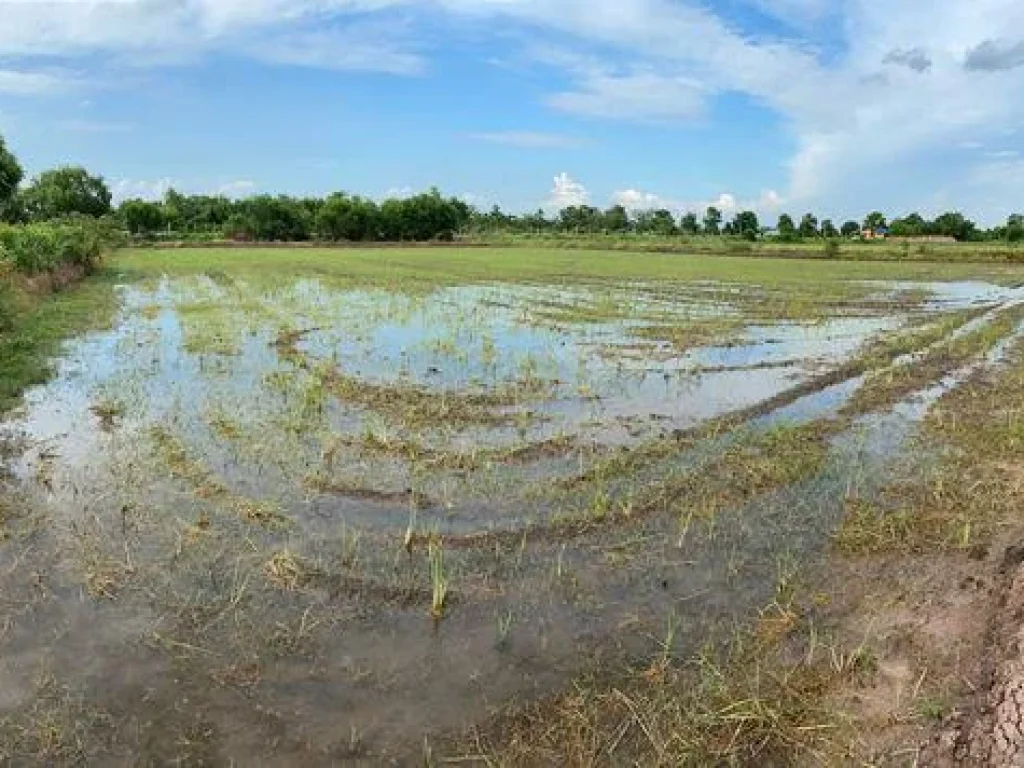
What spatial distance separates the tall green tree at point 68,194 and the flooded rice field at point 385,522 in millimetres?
68586

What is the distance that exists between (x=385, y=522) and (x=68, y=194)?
274 feet

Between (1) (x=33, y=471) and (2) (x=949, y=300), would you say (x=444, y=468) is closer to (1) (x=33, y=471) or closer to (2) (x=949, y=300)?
(1) (x=33, y=471)

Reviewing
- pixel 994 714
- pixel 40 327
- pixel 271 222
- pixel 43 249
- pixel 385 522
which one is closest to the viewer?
pixel 994 714

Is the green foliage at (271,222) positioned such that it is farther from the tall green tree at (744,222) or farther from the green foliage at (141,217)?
the tall green tree at (744,222)

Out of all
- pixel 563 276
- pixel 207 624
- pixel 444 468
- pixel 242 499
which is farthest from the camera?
pixel 563 276

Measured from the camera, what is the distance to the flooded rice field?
4.81 meters

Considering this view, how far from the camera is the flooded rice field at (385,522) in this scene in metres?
4.81

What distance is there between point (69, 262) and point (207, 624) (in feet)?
86.7

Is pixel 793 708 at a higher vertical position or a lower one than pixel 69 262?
lower

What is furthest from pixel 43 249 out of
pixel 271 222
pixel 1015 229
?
pixel 1015 229

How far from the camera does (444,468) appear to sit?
8625mm

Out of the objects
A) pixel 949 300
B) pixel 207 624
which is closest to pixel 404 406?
pixel 207 624

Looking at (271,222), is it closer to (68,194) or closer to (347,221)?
(347,221)

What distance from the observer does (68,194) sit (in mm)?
77562
